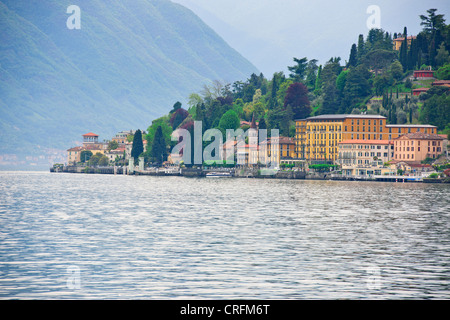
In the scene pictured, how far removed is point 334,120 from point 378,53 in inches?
1360

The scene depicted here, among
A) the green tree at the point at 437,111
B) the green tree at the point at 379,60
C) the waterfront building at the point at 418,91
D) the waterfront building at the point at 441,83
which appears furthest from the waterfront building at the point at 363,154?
the green tree at the point at 379,60

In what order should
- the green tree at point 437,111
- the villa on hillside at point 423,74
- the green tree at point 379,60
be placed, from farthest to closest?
the green tree at point 379,60 → the villa on hillside at point 423,74 → the green tree at point 437,111

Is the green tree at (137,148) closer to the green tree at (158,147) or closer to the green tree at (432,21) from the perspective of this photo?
the green tree at (158,147)

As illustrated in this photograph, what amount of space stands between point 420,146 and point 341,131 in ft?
66.3

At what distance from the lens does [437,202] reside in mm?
64375

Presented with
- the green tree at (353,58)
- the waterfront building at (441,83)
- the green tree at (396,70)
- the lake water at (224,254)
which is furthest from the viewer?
the green tree at (353,58)

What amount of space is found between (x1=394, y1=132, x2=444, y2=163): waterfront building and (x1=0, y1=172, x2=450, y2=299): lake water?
82.3 m

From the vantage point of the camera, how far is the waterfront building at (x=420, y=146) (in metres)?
131

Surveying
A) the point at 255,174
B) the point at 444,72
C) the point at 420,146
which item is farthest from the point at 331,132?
the point at 444,72

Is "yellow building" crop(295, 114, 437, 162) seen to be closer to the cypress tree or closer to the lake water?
the cypress tree

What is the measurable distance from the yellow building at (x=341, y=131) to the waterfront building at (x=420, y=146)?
9299 mm

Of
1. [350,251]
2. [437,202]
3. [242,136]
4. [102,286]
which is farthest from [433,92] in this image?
[102,286]

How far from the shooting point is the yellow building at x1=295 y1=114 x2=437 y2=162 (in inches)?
5778
